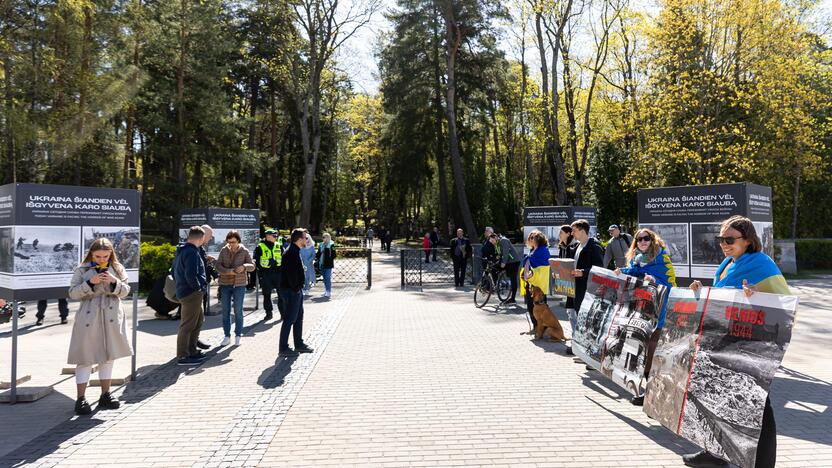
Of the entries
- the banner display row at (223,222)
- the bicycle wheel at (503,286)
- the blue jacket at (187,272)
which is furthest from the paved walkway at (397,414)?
the banner display row at (223,222)

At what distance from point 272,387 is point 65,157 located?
1642 cm

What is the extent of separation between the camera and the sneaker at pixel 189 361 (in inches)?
283

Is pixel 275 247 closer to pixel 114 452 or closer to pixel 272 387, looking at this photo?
pixel 272 387

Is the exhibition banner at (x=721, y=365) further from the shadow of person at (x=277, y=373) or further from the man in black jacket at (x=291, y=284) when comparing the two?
the man in black jacket at (x=291, y=284)

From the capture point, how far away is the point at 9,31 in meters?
15.7

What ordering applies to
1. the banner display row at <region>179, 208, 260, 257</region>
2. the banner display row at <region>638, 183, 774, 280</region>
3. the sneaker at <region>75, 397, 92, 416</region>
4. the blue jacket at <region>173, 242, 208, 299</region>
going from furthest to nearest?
the banner display row at <region>179, 208, 260, 257</region>
the banner display row at <region>638, 183, 774, 280</region>
the blue jacket at <region>173, 242, 208, 299</region>
the sneaker at <region>75, 397, 92, 416</region>

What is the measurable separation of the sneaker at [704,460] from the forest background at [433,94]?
17887 millimetres

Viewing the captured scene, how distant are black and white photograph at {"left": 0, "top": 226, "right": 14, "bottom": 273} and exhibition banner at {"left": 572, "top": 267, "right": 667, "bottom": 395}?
670 cm

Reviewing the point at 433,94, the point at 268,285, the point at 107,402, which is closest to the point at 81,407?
the point at 107,402

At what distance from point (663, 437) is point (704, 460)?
0.62 m

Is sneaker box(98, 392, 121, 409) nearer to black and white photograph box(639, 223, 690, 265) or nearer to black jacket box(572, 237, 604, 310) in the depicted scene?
black jacket box(572, 237, 604, 310)

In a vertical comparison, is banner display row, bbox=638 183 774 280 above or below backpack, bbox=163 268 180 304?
above

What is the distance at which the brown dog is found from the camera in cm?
844

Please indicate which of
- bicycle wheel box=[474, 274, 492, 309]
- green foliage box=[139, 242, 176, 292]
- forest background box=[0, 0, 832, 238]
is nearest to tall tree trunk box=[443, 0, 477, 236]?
forest background box=[0, 0, 832, 238]
